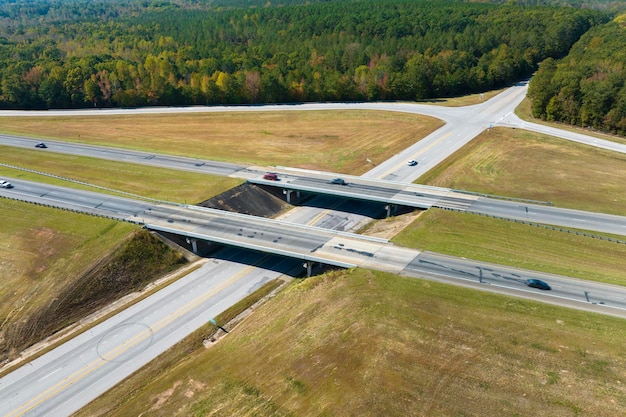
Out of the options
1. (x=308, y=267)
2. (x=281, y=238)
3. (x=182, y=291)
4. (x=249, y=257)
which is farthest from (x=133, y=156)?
(x=308, y=267)

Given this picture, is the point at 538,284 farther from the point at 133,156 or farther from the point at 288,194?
the point at 133,156

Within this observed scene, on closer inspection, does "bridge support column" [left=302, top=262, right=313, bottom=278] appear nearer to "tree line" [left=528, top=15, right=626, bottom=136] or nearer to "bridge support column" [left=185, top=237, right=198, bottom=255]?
"bridge support column" [left=185, top=237, right=198, bottom=255]

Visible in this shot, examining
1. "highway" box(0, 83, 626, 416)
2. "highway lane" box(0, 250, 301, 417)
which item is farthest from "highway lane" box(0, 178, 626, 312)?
"highway lane" box(0, 250, 301, 417)

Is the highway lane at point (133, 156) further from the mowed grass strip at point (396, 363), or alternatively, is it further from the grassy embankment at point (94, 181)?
the mowed grass strip at point (396, 363)

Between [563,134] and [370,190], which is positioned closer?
[370,190]

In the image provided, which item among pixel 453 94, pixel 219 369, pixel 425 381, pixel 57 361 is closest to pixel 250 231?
pixel 219 369

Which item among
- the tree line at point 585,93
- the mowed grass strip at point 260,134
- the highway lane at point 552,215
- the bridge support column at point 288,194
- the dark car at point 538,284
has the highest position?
the tree line at point 585,93

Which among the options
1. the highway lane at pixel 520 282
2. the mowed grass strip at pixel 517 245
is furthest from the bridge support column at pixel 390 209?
the highway lane at pixel 520 282
